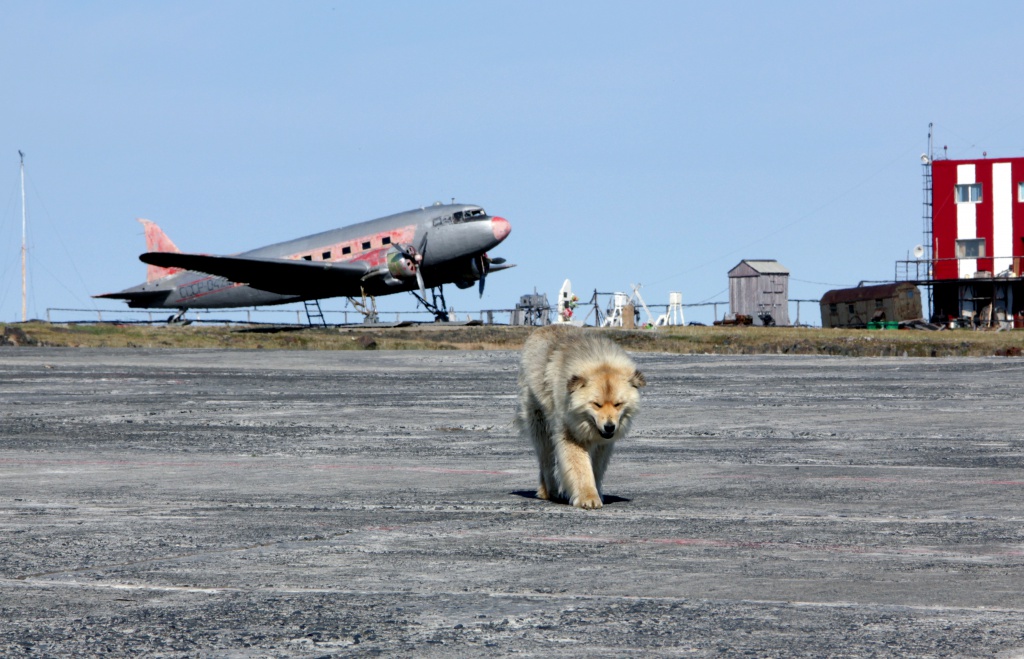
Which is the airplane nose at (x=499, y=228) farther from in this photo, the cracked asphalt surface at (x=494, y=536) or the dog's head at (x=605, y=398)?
the dog's head at (x=605, y=398)

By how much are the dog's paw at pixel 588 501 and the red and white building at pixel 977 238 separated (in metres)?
78.3

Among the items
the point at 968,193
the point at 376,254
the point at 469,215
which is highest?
the point at 968,193

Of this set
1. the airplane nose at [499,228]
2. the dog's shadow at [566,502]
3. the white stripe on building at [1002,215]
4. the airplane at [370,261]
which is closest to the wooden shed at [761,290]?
the white stripe on building at [1002,215]

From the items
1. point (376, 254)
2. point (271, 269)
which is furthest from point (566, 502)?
point (271, 269)

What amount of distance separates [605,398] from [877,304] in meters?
71.8

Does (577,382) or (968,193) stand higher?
(968,193)

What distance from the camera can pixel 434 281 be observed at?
59.0 metres

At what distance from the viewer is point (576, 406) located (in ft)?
32.9

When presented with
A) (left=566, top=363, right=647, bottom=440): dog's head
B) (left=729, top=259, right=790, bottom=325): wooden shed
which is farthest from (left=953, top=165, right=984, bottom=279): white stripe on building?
(left=566, top=363, right=647, bottom=440): dog's head

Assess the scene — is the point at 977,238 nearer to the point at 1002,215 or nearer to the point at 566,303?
the point at 1002,215

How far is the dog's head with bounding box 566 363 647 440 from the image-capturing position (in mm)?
9914

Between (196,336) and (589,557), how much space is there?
44.1m

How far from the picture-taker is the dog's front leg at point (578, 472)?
10391 millimetres

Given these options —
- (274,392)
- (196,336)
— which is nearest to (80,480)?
(274,392)
